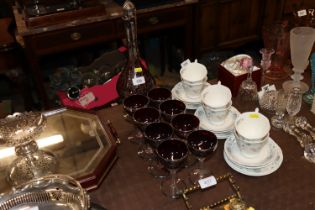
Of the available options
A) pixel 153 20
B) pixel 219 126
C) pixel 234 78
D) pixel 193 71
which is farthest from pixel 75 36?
pixel 219 126

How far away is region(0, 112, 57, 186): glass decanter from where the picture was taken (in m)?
1.09

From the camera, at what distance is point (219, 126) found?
118 centimetres

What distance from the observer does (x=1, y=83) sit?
8.95 feet

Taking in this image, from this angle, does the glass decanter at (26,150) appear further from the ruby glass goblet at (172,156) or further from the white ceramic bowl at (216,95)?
the white ceramic bowl at (216,95)

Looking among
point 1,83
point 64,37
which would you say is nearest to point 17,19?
point 64,37

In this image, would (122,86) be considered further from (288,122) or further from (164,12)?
(164,12)

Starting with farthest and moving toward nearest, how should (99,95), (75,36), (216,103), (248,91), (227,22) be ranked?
1. (227,22)
2. (75,36)
3. (99,95)
4. (248,91)
5. (216,103)

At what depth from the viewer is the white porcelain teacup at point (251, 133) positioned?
40.4 inches

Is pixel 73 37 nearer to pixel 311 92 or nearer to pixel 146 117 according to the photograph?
pixel 146 117

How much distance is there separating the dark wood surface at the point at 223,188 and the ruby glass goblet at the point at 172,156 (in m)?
0.02

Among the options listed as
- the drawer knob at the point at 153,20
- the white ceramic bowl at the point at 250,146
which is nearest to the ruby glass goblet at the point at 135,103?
the white ceramic bowl at the point at 250,146

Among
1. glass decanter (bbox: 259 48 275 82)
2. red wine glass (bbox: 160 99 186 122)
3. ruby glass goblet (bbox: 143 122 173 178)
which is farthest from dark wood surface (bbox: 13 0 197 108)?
ruby glass goblet (bbox: 143 122 173 178)

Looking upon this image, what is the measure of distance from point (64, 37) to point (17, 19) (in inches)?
13.0

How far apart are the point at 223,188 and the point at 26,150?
631mm
